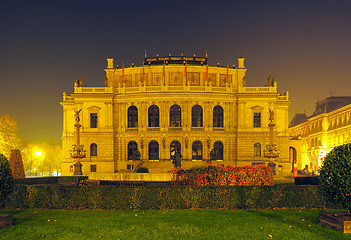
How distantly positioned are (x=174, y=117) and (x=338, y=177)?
52309 millimetres

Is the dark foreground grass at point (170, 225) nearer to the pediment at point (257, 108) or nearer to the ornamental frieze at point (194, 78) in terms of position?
the pediment at point (257, 108)

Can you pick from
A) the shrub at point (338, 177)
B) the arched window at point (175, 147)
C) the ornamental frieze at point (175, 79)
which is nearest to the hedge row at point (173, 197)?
the shrub at point (338, 177)

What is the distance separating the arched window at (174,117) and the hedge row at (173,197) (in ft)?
155

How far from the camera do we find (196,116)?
65.7 meters

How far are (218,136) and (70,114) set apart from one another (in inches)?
1276

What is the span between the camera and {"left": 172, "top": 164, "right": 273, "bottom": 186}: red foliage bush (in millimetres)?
19734

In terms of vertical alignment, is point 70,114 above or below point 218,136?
above

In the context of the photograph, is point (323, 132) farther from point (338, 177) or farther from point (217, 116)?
point (338, 177)

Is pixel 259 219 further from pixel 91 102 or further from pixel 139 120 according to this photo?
pixel 91 102

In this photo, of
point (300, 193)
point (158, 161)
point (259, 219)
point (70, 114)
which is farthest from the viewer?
Answer: point (70, 114)

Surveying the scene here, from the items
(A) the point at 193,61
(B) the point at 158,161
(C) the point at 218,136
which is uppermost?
(A) the point at 193,61

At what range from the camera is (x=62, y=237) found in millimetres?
12828

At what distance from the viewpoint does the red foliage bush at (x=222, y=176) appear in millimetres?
19734

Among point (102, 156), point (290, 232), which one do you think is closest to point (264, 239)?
point (290, 232)
